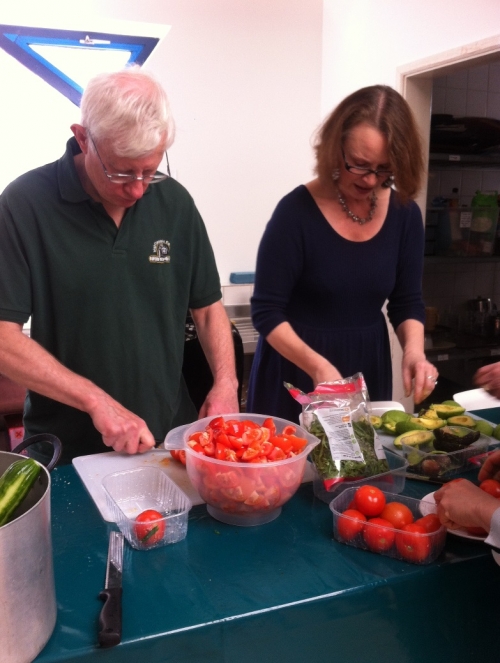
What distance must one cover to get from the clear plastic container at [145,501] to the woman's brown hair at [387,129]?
1.10 meters

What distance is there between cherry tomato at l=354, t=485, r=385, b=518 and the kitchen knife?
443 millimetres

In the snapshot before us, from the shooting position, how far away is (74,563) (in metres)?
1.05

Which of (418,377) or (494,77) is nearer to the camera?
(418,377)

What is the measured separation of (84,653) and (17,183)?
3.82 ft

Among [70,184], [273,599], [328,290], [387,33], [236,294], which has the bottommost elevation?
[273,599]

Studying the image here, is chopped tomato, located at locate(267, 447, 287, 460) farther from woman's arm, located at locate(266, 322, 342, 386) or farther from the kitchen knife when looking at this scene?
woman's arm, located at locate(266, 322, 342, 386)

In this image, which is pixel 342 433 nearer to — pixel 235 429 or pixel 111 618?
pixel 235 429

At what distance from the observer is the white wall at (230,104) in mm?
3361

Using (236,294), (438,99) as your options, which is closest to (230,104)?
(236,294)

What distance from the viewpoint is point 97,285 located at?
160 centimetres

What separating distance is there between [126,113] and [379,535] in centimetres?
104

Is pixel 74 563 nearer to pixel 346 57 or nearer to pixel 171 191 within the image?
pixel 171 191

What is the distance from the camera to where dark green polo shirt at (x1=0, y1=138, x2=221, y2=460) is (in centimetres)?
156

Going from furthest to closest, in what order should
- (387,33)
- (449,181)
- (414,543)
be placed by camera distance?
(449,181) < (387,33) < (414,543)
